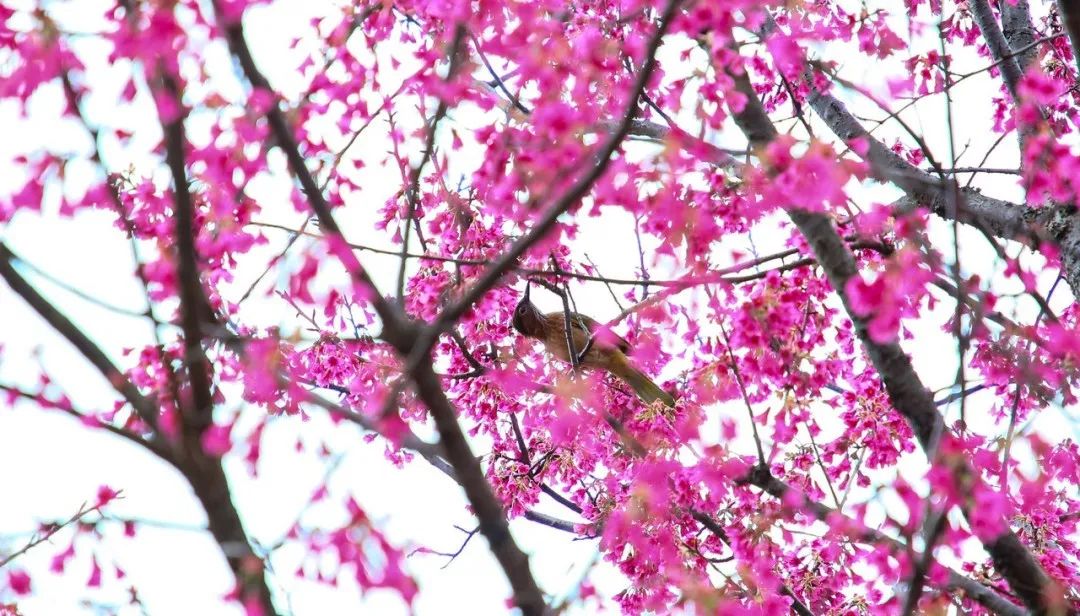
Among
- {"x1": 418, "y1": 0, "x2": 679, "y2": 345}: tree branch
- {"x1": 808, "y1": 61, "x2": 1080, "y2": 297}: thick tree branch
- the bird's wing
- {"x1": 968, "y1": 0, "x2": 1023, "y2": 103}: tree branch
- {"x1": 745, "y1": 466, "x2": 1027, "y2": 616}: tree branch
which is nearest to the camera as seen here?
{"x1": 418, "y1": 0, "x2": 679, "y2": 345}: tree branch

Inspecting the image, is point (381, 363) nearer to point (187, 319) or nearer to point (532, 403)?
point (532, 403)

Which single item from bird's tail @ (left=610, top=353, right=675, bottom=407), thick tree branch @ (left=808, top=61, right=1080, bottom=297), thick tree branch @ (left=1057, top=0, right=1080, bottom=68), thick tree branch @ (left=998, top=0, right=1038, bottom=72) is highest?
thick tree branch @ (left=998, top=0, right=1038, bottom=72)

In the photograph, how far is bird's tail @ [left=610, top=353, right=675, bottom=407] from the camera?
669cm

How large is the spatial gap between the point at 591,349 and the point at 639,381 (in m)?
0.46

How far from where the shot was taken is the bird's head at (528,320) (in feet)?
22.0

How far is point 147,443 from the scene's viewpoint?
2.65 metres

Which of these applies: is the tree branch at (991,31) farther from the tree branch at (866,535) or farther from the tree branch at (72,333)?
the tree branch at (72,333)

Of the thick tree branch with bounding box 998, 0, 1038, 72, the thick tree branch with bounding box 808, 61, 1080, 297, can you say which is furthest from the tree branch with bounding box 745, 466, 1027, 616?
the thick tree branch with bounding box 998, 0, 1038, 72

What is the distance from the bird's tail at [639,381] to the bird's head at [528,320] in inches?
23.8

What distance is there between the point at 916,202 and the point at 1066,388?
4.86ft

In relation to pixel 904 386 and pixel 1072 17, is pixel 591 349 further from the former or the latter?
pixel 1072 17

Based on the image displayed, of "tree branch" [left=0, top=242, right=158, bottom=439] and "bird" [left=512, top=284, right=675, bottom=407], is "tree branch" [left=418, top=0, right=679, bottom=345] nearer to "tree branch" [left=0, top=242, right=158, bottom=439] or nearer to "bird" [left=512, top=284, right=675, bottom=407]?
"tree branch" [left=0, top=242, right=158, bottom=439]

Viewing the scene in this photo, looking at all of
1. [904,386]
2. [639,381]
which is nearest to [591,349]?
[639,381]

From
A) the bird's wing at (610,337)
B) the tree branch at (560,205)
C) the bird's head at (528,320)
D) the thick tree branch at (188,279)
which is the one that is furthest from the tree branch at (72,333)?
the bird's head at (528,320)
